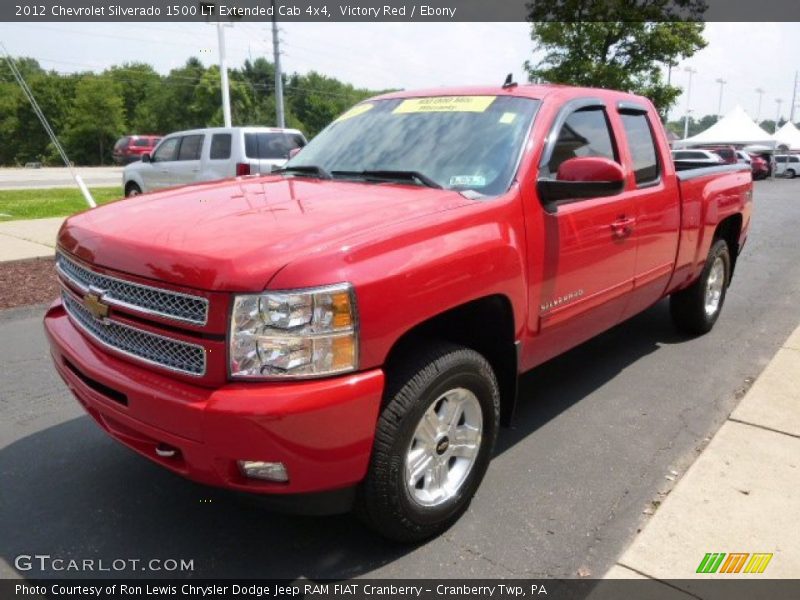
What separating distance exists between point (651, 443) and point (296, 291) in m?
2.43

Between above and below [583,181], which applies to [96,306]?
below

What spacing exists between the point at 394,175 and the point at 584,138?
1.18 m

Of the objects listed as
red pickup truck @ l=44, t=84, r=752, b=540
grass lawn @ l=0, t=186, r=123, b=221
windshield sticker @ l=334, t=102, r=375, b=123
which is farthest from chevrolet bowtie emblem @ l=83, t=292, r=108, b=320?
grass lawn @ l=0, t=186, r=123, b=221

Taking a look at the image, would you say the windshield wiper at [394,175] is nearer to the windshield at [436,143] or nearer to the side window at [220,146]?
the windshield at [436,143]

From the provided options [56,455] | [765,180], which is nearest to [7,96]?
[765,180]

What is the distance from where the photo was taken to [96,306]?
2.48 meters

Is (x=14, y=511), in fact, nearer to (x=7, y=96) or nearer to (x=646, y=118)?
(x=646, y=118)

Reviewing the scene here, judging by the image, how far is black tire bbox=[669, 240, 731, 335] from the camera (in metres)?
5.15

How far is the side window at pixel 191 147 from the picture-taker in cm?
1222

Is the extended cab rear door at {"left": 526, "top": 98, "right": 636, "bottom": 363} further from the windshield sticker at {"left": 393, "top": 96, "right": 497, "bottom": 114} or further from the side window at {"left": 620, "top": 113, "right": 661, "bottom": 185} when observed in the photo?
the windshield sticker at {"left": 393, "top": 96, "right": 497, "bottom": 114}

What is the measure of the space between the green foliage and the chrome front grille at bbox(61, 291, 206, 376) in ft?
218

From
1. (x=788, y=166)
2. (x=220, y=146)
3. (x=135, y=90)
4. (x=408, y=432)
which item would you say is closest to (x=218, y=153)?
(x=220, y=146)

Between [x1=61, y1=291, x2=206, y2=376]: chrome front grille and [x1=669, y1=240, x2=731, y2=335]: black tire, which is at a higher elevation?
[x1=61, y1=291, x2=206, y2=376]: chrome front grille

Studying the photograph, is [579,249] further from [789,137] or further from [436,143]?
[789,137]
